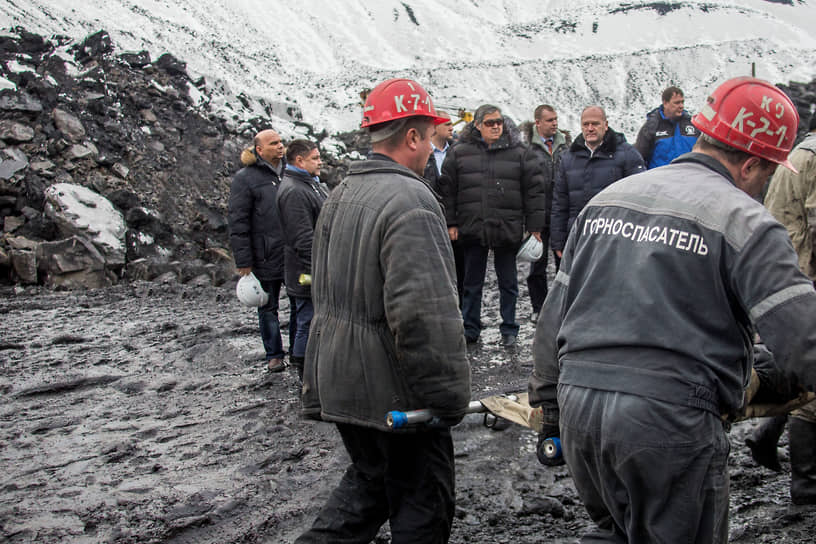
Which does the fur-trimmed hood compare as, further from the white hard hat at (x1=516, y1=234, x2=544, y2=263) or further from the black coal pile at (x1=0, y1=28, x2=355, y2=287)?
the black coal pile at (x1=0, y1=28, x2=355, y2=287)

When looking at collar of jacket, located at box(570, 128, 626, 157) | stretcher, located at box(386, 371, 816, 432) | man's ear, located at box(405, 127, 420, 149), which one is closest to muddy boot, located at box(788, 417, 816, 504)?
stretcher, located at box(386, 371, 816, 432)

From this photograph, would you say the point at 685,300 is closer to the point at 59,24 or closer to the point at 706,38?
the point at 59,24

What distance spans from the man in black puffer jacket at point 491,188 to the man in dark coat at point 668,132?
158cm

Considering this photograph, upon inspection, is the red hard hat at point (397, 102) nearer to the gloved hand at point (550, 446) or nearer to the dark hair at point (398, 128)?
the dark hair at point (398, 128)

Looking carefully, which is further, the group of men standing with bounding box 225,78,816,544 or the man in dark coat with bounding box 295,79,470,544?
the man in dark coat with bounding box 295,79,470,544

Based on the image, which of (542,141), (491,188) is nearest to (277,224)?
(491,188)

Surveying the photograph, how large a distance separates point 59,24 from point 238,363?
12.4 metres

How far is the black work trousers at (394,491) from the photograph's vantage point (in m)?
2.61

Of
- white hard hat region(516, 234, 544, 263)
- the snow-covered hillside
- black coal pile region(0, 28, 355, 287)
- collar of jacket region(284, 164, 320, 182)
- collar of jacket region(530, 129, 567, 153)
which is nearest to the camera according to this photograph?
collar of jacket region(284, 164, 320, 182)

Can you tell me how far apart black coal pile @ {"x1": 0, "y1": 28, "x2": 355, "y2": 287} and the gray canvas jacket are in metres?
8.84

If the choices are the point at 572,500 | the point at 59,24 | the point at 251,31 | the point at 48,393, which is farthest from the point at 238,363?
the point at 251,31

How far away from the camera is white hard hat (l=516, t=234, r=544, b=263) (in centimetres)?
653

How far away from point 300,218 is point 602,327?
378cm

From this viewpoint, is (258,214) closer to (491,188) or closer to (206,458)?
(491,188)
